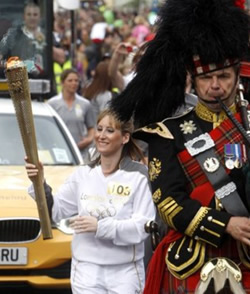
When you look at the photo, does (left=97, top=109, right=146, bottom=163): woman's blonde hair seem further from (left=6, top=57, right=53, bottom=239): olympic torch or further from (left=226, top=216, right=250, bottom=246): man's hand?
(left=226, top=216, right=250, bottom=246): man's hand

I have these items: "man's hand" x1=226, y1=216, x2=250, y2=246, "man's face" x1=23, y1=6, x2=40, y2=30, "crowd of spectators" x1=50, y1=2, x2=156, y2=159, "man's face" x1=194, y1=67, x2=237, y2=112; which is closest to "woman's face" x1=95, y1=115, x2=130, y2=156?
"crowd of spectators" x1=50, y1=2, x2=156, y2=159

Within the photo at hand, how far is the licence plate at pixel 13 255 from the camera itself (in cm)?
867

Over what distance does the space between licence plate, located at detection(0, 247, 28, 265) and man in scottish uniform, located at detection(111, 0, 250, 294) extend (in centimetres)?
295

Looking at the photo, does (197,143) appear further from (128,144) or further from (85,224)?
(128,144)

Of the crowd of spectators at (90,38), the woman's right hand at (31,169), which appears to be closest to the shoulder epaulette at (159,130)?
the woman's right hand at (31,169)

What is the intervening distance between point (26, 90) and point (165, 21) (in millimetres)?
789

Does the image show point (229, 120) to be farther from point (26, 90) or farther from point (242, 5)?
point (26, 90)

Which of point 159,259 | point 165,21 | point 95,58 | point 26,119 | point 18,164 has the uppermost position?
point 165,21

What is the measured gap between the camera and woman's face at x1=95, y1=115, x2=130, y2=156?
287 inches

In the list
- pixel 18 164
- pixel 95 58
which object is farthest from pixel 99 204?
pixel 95 58

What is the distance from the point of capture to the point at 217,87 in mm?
5633

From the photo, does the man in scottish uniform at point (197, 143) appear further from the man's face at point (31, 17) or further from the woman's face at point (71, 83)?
the woman's face at point (71, 83)

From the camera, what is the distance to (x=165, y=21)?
5930mm

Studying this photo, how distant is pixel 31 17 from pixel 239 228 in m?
8.48
